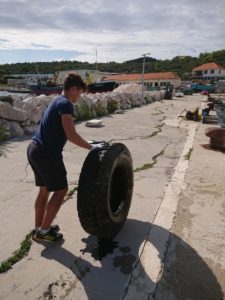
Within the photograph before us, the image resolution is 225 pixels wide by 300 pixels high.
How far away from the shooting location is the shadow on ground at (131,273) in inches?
112

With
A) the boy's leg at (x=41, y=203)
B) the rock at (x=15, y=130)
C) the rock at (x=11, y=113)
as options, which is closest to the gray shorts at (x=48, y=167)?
the boy's leg at (x=41, y=203)

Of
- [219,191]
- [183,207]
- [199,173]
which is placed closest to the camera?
[183,207]

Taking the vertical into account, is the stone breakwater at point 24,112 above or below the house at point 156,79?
above

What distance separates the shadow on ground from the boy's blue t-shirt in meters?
1.07

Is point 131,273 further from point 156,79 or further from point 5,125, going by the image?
point 156,79

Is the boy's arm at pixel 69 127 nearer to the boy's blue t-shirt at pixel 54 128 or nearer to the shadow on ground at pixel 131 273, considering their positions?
the boy's blue t-shirt at pixel 54 128

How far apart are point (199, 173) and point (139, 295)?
151 inches

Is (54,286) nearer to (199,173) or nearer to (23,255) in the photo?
(23,255)

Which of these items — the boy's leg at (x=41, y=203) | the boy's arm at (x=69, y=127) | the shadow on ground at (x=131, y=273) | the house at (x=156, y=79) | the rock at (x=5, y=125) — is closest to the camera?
the shadow on ground at (x=131, y=273)

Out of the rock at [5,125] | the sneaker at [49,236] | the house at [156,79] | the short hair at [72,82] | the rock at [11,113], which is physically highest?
the short hair at [72,82]

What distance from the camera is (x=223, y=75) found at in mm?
102688

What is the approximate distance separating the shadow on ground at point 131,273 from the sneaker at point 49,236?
104 mm

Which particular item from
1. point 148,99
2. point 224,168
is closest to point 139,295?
point 224,168

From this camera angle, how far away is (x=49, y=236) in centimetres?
355
